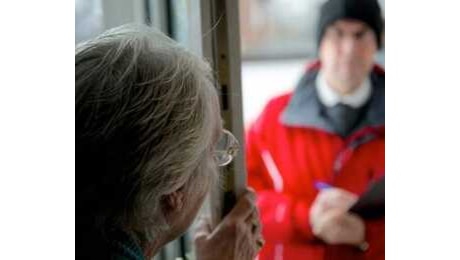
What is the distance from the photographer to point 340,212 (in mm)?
1071

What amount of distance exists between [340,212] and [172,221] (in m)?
0.51

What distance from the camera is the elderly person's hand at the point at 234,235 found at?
0.89 metres

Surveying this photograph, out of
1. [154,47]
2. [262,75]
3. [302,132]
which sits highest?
[154,47]

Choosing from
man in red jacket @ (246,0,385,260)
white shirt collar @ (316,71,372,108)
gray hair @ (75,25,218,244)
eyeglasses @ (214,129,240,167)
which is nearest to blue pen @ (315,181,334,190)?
man in red jacket @ (246,0,385,260)

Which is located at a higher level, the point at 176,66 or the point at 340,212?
the point at 176,66

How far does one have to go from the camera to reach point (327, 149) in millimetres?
1083

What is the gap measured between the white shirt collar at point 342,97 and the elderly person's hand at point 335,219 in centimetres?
16

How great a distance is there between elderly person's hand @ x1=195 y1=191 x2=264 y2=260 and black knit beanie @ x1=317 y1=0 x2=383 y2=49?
35 cm

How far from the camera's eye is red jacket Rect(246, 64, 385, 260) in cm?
107
